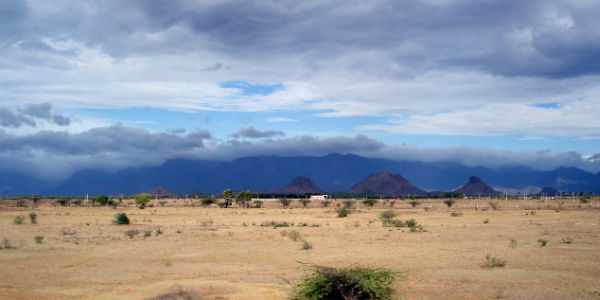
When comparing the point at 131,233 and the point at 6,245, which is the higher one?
the point at 6,245

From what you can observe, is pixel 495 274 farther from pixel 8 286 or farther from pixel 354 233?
pixel 8 286

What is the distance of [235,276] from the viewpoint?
15.4 m

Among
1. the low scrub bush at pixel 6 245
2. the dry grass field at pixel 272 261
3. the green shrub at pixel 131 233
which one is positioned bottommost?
the dry grass field at pixel 272 261

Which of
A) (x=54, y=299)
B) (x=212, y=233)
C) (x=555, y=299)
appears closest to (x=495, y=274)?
(x=555, y=299)

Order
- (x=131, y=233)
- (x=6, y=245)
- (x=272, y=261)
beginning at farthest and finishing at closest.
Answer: (x=131, y=233) → (x=6, y=245) → (x=272, y=261)

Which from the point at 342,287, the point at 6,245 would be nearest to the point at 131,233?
the point at 6,245

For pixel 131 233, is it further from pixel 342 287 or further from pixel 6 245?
pixel 342 287

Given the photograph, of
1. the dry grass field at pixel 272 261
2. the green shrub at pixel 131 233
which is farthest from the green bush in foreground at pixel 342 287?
the green shrub at pixel 131 233

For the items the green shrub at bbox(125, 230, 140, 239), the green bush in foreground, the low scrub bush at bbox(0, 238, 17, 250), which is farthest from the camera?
the green shrub at bbox(125, 230, 140, 239)

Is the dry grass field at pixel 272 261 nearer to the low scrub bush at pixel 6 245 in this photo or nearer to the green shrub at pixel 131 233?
the low scrub bush at pixel 6 245

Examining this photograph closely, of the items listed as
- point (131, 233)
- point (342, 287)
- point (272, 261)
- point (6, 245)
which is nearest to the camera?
point (342, 287)

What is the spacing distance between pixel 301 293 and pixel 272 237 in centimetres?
1505

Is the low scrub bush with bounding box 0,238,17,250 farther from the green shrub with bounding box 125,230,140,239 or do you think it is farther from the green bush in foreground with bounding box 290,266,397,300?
the green bush in foreground with bounding box 290,266,397,300

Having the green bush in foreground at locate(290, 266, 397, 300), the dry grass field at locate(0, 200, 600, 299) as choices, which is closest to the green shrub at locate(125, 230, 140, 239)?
the dry grass field at locate(0, 200, 600, 299)
